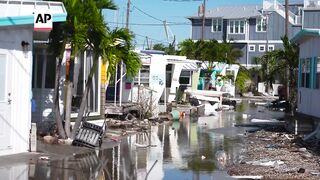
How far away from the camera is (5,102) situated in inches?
500

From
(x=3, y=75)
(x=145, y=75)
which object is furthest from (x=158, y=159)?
(x=145, y=75)

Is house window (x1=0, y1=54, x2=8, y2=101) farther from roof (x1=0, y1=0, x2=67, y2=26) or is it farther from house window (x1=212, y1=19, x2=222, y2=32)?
house window (x1=212, y1=19, x2=222, y2=32)

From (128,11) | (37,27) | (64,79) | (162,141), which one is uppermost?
(128,11)

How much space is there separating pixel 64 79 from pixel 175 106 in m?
13.7

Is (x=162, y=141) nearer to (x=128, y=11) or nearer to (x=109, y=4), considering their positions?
(x=109, y=4)

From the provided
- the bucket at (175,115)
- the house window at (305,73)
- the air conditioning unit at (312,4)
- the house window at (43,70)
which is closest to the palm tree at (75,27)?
the house window at (43,70)

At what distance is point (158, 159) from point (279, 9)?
56.1 m

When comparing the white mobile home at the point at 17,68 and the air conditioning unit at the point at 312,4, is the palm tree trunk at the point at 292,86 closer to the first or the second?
the white mobile home at the point at 17,68

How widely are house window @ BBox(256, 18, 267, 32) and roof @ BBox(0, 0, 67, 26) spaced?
54309 mm

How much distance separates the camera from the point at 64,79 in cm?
1681

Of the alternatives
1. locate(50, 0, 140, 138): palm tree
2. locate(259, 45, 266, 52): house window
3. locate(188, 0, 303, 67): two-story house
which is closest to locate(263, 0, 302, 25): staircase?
locate(188, 0, 303, 67): two-story house

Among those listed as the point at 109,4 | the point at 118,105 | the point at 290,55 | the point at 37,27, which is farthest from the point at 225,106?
the point at 37,27

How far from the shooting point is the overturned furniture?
48.9 ft

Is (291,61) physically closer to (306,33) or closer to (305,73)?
(305,73)
